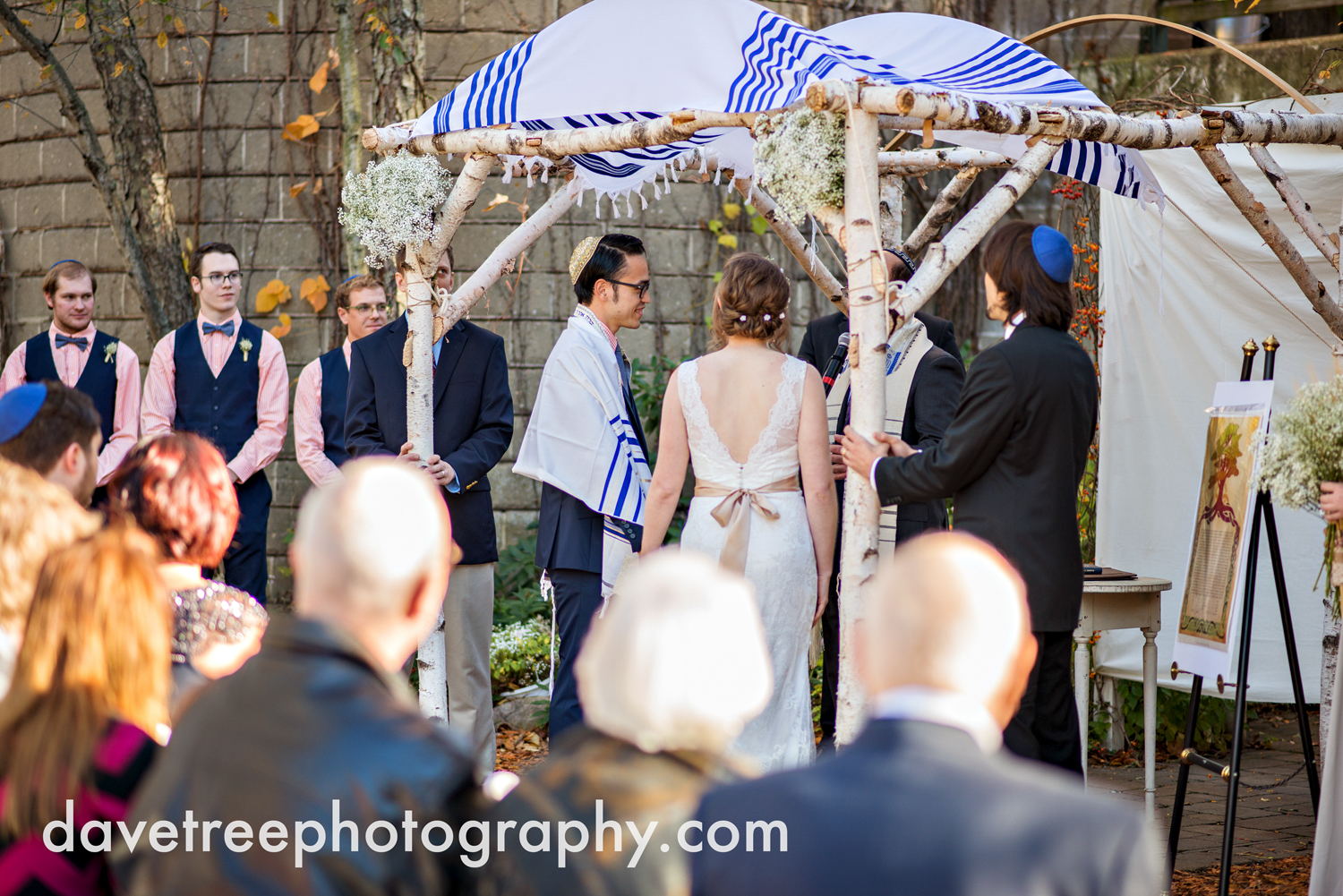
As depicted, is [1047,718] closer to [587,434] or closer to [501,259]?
[587,434]

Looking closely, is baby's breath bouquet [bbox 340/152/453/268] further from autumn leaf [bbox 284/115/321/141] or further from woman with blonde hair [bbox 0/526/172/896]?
autumn leaf [bbox 284/115/321/141]

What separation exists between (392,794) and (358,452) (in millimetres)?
3338

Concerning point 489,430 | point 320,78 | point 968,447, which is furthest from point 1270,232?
point 320,78

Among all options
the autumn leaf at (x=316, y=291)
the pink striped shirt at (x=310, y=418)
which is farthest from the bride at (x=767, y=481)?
the autumn leaf at (x=316, y=291)

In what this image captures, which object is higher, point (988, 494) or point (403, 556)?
point (403, 556)

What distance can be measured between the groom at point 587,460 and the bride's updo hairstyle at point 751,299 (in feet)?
2.11

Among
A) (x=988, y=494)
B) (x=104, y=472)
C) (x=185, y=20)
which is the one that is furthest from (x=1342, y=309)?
(x=185, y=20)

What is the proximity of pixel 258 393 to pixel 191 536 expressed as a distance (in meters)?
3.34

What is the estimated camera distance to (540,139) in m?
4.21

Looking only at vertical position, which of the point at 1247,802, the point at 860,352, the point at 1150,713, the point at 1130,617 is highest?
the point at 860,352

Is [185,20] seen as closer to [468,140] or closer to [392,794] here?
[468,140]

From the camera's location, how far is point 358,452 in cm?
468

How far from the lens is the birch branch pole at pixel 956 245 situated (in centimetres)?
346

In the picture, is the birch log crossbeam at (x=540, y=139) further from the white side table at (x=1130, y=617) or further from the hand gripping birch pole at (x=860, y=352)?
the white side table at (x=1130, y=617)
